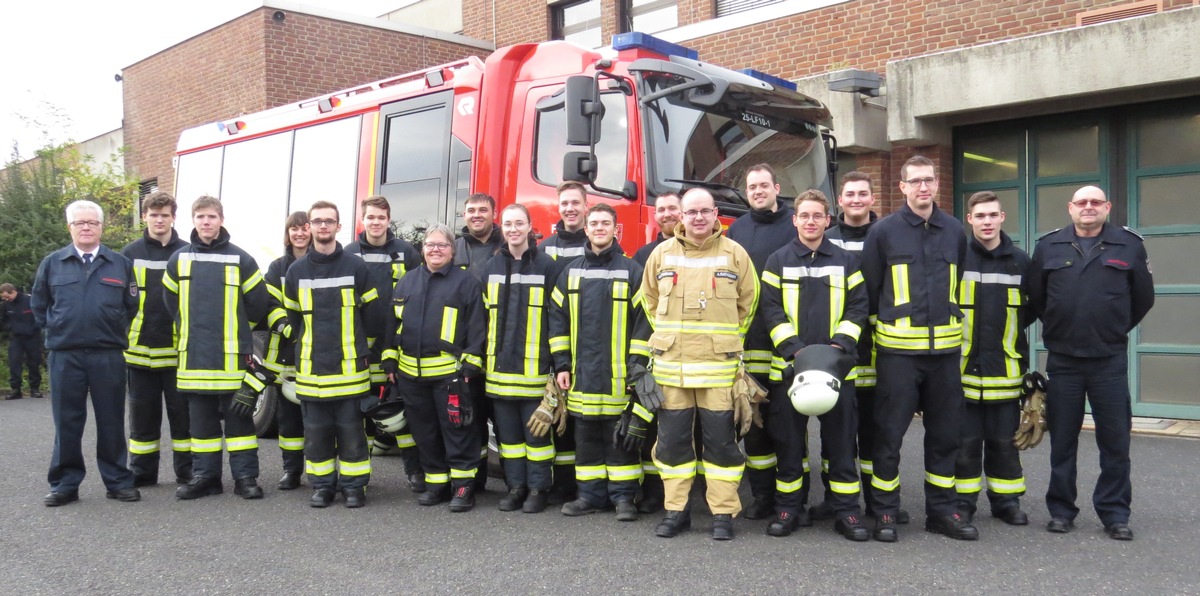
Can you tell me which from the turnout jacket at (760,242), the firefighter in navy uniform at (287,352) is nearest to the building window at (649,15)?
the firefighter in navy uniform at (287,352)

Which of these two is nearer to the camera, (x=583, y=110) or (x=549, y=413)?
(x=549, y=413)

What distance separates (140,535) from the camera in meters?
5.40

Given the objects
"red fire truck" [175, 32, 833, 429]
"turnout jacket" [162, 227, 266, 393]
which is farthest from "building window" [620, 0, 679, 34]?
"turnout jacket" [162, 227, 266, 393]

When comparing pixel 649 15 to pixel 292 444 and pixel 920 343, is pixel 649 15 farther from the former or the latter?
pixel 920 343

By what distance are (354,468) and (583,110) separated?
2.63 meters

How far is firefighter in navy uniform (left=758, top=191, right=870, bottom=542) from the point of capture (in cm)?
518

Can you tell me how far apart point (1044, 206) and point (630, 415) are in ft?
20.5

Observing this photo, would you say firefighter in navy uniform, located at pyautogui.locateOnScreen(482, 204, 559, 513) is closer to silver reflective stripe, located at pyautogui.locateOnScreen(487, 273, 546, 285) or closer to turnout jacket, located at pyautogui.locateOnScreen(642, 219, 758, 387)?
silver reflective stripe, located at pyautogui.locateOnScreen(487, 273, 546, 285)

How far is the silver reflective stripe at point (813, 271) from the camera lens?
5.18 meters

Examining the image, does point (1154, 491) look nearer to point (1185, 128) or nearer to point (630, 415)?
point (630, 415)

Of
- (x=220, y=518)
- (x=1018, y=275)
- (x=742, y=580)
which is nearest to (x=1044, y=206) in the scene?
(x=1018, y=275)

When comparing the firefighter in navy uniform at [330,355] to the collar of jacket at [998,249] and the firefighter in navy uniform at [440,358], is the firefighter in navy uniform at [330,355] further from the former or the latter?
the collar of jacket at [998,249]

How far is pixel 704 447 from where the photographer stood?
523 centimetres

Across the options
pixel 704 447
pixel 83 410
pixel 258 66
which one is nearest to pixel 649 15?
pixel 258 66
